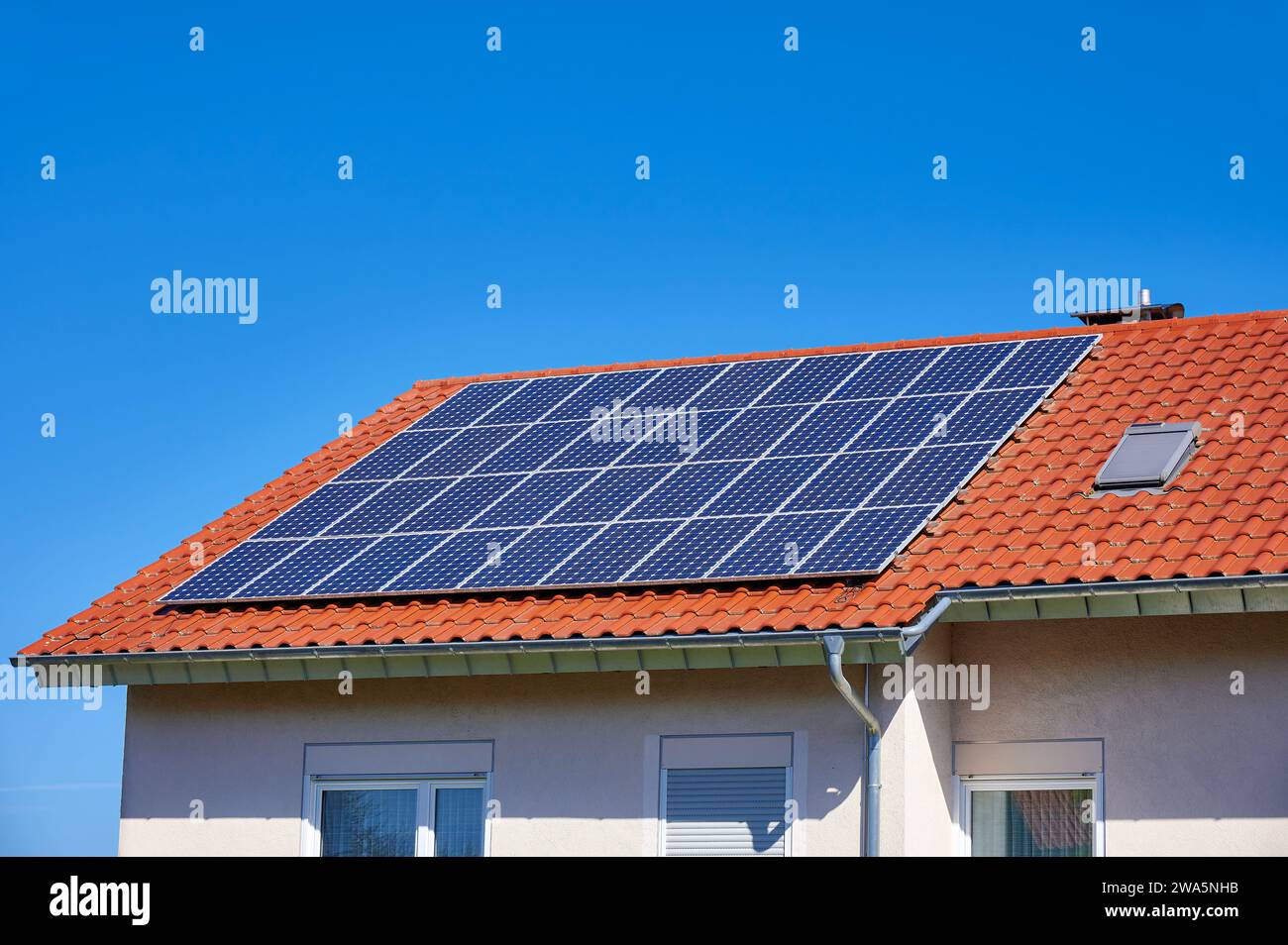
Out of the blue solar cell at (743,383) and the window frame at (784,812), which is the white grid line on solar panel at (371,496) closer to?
the blue solar cell at (743,383)

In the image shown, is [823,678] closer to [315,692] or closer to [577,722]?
[577,722]

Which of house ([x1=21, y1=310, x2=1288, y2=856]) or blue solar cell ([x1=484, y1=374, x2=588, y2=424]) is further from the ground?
blue solar cell ([x1=484, y1=374, x2=588, y2=424])

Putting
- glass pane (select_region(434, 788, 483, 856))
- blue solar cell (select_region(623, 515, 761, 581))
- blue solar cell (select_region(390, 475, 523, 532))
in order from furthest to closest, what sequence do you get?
1. blue solar cell (select_region(390, 475, 523, 532))
2. glass pane (select_region(434, 788, 483, 856))
3. blue solar cell (select_region(623, 515, 761, 581))

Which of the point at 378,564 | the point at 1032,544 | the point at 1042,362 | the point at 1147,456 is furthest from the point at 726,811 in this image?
the point at 1042,362

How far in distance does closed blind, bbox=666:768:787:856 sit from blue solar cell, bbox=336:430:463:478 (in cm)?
502

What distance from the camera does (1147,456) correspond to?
1352 cm

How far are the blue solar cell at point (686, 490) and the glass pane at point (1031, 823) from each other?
3.28m

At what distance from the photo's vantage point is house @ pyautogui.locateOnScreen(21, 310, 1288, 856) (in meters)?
11.8

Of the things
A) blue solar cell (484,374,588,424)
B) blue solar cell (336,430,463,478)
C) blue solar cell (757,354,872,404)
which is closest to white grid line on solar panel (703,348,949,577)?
blue solar cell (757,354,872,404)

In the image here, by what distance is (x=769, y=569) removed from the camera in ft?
42.1

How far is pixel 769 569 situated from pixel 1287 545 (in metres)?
3.61

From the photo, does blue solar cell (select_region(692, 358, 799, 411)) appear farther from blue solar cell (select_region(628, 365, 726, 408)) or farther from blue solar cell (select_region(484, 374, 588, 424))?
blue solar cell (select_region(484, 374, 588, 424))
